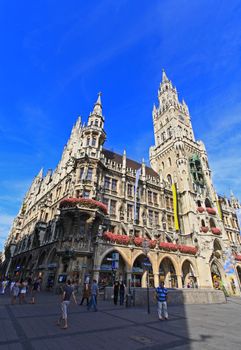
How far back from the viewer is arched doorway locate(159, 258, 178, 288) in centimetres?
2907

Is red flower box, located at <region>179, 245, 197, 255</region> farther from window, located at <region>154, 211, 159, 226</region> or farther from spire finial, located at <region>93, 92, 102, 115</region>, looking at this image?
spire finial, located at <region>93, 92, 102, 115</region>

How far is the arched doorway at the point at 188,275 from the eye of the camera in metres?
30.4

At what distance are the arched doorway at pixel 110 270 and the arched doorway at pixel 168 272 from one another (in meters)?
6.88

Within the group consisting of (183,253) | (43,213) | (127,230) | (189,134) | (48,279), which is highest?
(189,134)

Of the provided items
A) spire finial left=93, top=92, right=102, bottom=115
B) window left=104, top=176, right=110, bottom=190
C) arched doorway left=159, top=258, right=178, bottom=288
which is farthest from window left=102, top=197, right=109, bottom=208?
spire finial left=93, top=92, right=102, bottom=115

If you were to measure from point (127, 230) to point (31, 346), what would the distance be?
23740 mm

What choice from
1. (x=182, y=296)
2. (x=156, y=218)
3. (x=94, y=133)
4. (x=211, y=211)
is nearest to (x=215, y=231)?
(x=211, y=211)

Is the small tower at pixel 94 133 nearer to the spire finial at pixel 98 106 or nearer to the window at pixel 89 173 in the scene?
the spire finial at pixel 98 106

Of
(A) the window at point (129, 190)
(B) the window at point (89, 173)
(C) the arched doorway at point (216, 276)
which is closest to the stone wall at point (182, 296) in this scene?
(C) the arched doorway at point (216, 276)

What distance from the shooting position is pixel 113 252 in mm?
24766

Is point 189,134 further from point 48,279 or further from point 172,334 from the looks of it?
point 172,334

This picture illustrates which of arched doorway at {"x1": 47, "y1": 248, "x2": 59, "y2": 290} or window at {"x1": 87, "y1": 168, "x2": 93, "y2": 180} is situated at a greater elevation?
window at {"x1": 87, "y1": 168, "x2": 93, "y2": 180}

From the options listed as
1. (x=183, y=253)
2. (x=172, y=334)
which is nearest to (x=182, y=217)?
(x=183, y=253)

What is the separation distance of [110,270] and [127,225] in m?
7.08
